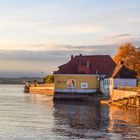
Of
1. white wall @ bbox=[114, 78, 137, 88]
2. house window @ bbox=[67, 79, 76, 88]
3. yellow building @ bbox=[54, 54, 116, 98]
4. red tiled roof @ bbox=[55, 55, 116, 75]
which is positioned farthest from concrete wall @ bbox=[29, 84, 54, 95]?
white wall @ bbox=[114, 78, 137, 88]

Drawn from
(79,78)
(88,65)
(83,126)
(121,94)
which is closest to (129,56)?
(88,65)

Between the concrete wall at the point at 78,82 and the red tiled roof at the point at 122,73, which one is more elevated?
the red tiled roof at the point at 122,73

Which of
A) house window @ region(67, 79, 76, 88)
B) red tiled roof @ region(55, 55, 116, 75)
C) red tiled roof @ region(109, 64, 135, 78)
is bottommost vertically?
house window @ region(67, 79, 76, 88)

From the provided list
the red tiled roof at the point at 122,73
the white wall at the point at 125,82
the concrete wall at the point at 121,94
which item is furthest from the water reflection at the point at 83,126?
the red tiled roof at the point at 122,73

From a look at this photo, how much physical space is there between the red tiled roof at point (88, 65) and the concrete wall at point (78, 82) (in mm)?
687

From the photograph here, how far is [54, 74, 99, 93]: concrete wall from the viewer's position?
248 ft

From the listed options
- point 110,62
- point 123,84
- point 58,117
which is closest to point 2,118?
point 58,117

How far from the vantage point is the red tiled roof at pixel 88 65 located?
251 ft

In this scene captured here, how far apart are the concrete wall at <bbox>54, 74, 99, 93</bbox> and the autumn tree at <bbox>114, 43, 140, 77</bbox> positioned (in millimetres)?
12775

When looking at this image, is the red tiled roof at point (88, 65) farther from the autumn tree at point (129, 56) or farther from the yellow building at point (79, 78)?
the autumn tree at point (129, 56)

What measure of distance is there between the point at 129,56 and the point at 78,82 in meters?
16.0

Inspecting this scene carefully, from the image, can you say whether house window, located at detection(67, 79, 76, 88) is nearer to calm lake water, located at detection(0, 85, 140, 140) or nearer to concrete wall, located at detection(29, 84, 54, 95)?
concrete wall, located at detection(29, 84, 54, 95)

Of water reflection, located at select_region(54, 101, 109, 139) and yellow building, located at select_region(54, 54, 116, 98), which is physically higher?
yellow building, located at select_region(54, 54, 116, 98)

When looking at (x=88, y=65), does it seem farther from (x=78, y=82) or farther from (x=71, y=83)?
(x=71, y=83)
